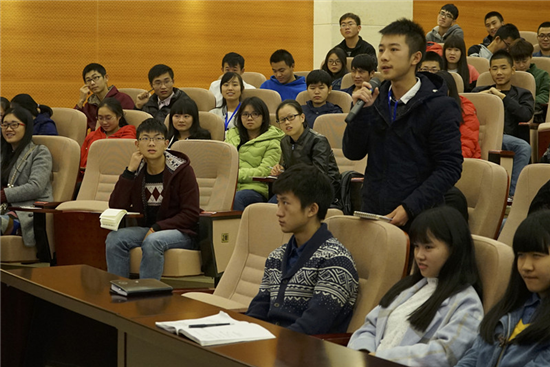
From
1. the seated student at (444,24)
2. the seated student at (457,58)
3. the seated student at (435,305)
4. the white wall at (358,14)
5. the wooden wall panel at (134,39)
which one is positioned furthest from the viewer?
the white wall at (358,14)

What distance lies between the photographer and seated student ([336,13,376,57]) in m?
7.54

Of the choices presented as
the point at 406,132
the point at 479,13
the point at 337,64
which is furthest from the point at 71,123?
the point at 479,13

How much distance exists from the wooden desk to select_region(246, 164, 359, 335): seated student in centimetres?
34

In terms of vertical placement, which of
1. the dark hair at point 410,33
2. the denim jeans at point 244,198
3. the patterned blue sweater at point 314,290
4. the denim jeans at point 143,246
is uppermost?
the dark hair at point 410,33

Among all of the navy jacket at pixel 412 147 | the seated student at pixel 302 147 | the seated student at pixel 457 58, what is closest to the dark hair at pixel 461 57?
the seated student at pixel 457 58

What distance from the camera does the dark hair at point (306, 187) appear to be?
8.52ft

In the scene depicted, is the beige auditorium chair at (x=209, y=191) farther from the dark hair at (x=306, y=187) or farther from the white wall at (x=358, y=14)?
the white wall at (x=358, y=14)

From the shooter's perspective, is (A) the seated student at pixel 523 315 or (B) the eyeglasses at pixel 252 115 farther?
(B) the eyeglasses at pixel 252 115

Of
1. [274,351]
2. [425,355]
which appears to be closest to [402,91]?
[425,355]

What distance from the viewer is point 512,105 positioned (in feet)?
17.7

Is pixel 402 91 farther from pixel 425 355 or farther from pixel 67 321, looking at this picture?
pixel 67 321

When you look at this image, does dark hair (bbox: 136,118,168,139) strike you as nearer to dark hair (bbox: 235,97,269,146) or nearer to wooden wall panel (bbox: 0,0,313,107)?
dark hair (bbox: 235,97,269,146)

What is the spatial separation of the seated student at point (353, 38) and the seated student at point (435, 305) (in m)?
5.53

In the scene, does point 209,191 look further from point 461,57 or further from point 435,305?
point 461,57
